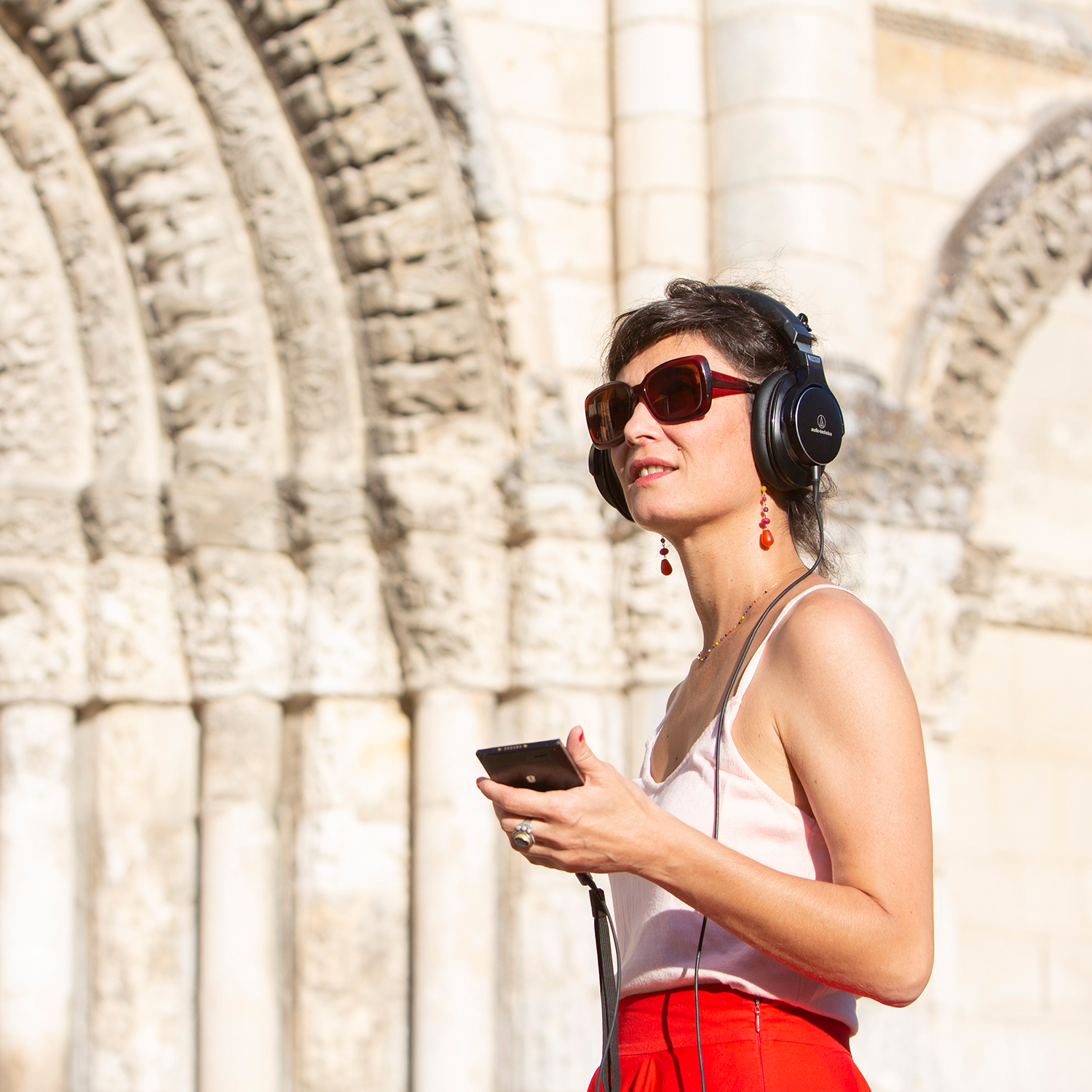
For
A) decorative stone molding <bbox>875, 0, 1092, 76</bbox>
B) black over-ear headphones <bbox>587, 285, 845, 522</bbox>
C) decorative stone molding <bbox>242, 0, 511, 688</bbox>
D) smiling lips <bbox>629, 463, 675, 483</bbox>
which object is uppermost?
decorative stone molding <bbox>875, 0, 1092, 76</bbox>

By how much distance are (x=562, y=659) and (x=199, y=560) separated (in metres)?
1.02

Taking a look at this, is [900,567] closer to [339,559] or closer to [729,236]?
[729,236]

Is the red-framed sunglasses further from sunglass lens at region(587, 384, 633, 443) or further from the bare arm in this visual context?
the bare arm

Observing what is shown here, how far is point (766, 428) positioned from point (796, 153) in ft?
8.66

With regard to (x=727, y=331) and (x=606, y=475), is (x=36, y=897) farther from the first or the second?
(x=727, y=331)

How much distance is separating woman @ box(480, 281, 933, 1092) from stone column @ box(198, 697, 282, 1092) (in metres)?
2.43

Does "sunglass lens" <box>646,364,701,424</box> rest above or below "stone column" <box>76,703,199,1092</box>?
above

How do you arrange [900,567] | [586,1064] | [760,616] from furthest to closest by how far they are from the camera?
1. [900,567]
2. [586,1064]
3. [760,616]

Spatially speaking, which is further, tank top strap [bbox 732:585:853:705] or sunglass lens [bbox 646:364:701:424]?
sunglass lens [bbox 646:364:701:424]

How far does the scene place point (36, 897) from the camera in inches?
150

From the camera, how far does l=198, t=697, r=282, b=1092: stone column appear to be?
3.72 meters

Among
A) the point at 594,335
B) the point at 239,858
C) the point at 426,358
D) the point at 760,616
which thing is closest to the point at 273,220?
the point at 426,358

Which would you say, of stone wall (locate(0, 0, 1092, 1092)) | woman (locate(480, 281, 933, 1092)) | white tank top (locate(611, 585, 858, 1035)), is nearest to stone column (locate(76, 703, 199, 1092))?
stone wall (locate(0, 0, 1092, 1092))

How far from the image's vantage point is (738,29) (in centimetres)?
397
